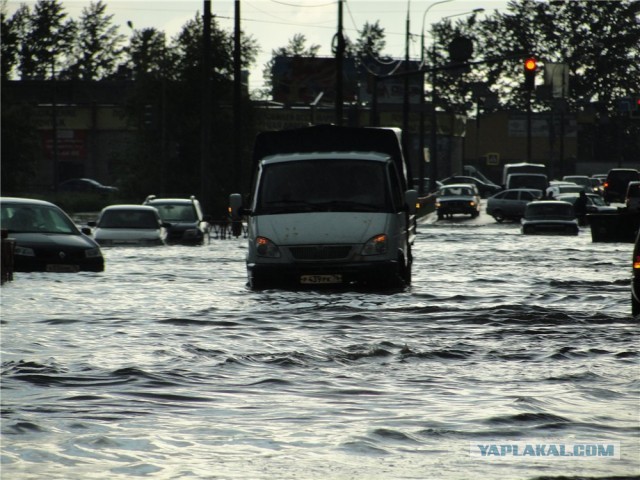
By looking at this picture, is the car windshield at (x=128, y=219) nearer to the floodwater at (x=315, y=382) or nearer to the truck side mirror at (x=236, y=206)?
the floodwater at (x=315, y=382)

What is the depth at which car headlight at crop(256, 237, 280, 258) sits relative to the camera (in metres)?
21.2

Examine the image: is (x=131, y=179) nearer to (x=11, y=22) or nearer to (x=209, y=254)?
(x=209, y=254)

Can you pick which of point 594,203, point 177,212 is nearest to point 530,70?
point 177,212

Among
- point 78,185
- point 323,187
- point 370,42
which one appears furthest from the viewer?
point 370,42

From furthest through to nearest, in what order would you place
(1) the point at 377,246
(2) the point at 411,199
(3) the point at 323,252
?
1. (2) the point at 411,199
2. (1) the point at 377,246
3. (3) the point at 323,252

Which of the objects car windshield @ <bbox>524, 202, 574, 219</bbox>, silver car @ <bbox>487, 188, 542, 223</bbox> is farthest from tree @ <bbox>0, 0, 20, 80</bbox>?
car windshield @ <bbox>524, 202, 574, 219</bbox>

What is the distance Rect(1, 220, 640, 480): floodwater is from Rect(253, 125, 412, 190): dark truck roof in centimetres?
222

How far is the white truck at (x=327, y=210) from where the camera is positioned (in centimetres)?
2094

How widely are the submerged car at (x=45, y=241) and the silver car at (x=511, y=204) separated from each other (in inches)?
1647

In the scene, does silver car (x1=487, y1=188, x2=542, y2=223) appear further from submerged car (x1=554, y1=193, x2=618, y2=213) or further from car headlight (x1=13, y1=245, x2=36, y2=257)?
car headlight (x1=13, y1=245, x2=36, y2=257)

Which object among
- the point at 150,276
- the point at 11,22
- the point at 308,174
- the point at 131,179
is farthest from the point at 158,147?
the point at 11,22

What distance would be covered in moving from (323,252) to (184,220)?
22.4 metres

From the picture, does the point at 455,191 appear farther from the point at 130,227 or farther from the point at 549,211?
the point at 130,227

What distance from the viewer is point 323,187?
72.0ft
